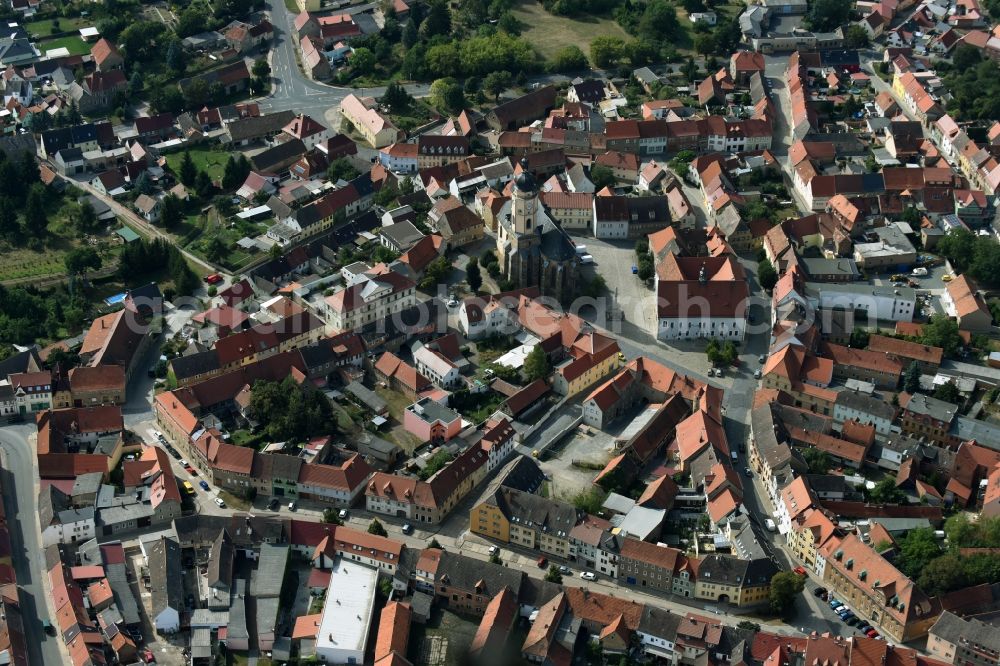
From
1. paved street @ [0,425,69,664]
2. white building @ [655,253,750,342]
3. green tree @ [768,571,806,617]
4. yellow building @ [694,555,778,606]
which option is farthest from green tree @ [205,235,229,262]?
green tree @ [768,571,806,617]

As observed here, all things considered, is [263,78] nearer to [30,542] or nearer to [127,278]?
[127,278]

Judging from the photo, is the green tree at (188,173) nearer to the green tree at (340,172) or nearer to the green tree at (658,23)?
the green tree at (340,172)

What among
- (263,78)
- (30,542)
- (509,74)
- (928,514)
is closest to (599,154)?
(509,74)

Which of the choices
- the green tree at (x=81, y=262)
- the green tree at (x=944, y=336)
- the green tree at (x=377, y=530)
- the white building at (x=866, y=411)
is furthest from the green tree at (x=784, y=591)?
the green tree at (x=81, y=262)

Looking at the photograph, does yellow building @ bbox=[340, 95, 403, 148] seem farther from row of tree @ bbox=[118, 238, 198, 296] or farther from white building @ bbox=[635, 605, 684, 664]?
white building @ bbox=[635, 605, 684, 664]

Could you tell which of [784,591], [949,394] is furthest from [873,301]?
[784,591]
